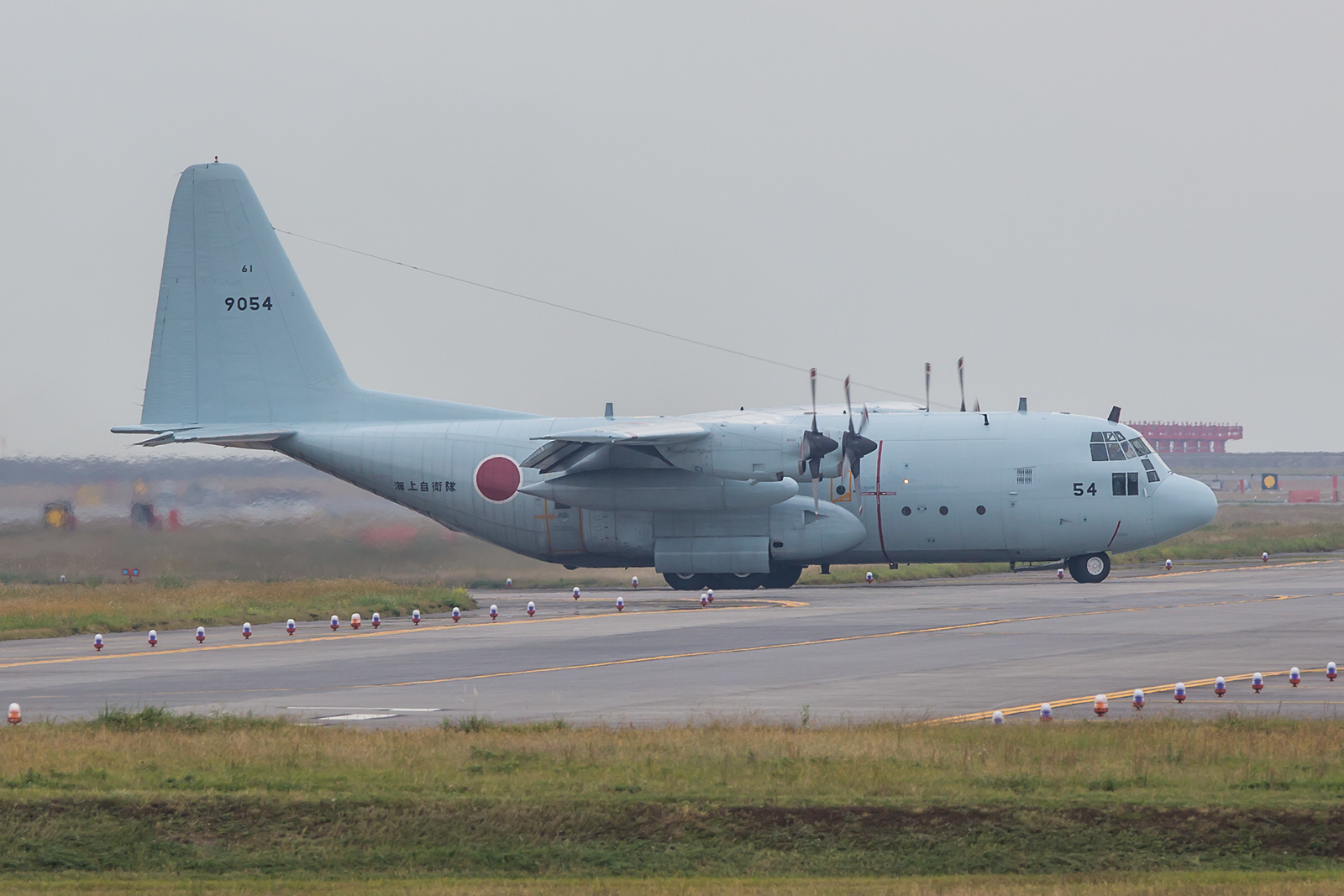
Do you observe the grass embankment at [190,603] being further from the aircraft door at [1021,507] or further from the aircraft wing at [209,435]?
the aircraft door at [1021,507]

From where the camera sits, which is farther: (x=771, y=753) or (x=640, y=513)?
(x=640, y=513)

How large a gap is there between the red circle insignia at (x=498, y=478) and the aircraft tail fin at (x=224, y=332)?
514 centimetres

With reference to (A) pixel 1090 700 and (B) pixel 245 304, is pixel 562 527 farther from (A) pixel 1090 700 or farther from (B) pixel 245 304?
(A) pixel 1090 700

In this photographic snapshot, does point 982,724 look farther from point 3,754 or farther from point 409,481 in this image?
point 409,481

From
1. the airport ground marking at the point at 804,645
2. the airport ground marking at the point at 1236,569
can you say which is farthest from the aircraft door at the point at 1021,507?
the airport ground marking at the point at 804,645

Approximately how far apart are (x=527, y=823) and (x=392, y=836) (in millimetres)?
1136

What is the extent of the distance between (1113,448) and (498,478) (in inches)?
675

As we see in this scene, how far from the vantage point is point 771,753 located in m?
14.3

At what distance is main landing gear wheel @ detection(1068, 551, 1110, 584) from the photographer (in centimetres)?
4134

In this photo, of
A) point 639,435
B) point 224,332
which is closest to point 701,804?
point 639,435

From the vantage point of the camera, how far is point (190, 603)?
37.0 m

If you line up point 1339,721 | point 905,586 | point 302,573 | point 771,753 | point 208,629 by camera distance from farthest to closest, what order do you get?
point 905,586 → point 302,573 → point 208,629 → point 1339,721 → point 771,753

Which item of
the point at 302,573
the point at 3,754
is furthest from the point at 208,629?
the point at 3,754

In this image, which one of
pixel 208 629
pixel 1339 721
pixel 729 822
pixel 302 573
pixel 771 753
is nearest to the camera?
pixel 729 822
